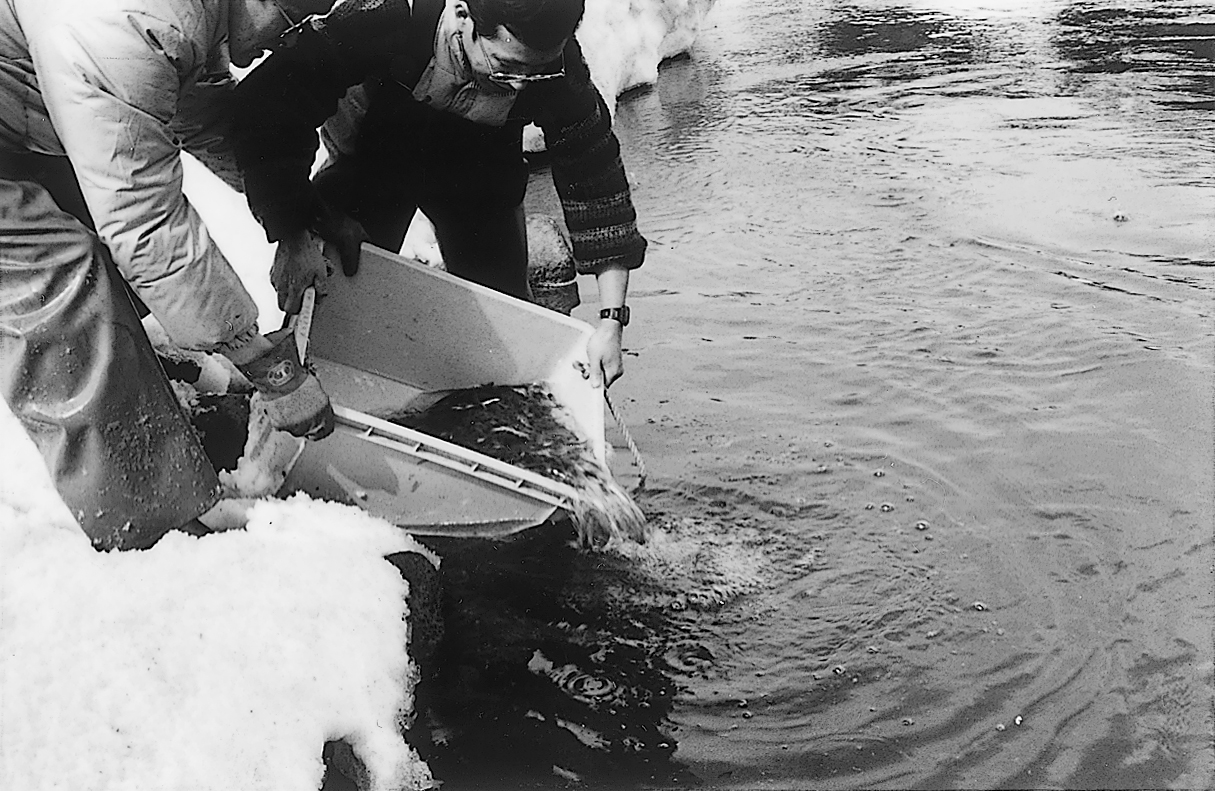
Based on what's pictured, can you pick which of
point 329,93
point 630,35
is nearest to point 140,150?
point 329,93

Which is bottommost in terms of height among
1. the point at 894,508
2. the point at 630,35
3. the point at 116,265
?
the point at 894,508

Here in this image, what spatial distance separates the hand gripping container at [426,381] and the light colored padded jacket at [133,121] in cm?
49

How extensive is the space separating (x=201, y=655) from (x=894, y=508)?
7.08 feet

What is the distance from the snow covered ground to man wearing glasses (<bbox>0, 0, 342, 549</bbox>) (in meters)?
0.15

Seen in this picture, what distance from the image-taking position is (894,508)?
342cm

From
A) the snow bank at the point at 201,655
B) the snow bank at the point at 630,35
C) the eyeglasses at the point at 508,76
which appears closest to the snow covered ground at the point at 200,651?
the snow bank at the point at 201,655

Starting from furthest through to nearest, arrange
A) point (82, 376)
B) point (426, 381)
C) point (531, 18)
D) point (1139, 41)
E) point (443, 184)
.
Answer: point (1139, 41)
point (426, 381)
point (443, 184)
point (531, 18)
point (82, 376)

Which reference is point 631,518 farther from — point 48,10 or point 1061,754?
point 48,10

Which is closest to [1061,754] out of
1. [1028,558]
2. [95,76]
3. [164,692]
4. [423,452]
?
[1028,558]

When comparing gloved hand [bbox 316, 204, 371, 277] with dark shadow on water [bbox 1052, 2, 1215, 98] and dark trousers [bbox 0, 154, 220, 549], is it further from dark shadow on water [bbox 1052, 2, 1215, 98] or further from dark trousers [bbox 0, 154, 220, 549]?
dark shadow on water [bbox 1052, 2, 1215, 98]

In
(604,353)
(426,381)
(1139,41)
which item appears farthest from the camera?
(1139,41)

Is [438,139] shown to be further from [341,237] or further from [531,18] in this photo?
[531,18]

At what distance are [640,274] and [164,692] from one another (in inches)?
155

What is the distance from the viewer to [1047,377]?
4156 millimetres
